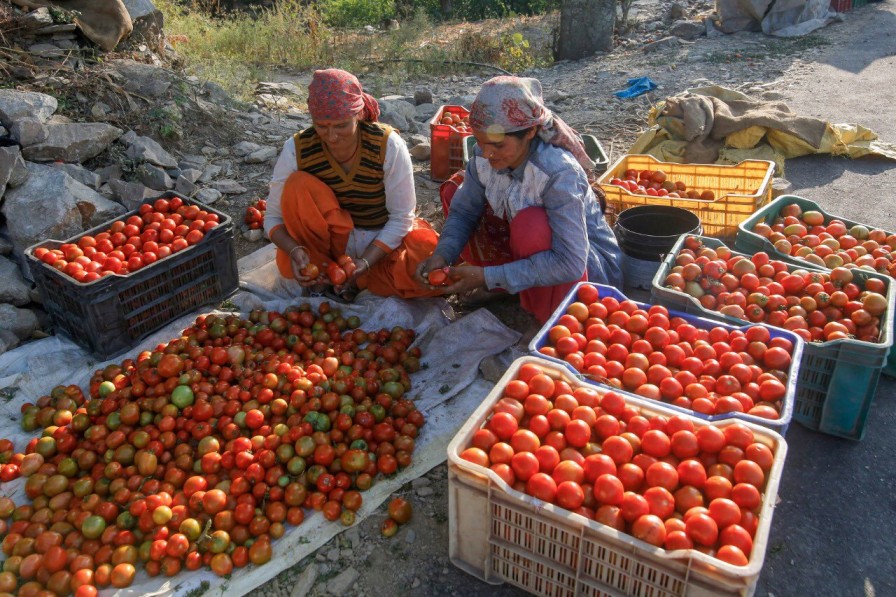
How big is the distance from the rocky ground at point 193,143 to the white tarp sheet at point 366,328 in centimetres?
7

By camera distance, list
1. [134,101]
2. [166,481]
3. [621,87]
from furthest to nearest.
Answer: [621,87], [134,101], [166,481]

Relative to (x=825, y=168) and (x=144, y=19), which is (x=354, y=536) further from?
(x=144, y=19)

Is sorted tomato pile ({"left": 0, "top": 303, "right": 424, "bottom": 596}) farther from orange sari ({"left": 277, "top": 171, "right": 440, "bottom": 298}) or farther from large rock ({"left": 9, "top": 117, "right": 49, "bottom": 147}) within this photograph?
large rock ({"left": 9, "top": 117, "right": 49, "bottom": 147})

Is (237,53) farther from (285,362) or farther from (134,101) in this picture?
(285,362)

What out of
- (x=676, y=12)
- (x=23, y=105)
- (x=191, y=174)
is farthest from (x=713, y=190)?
(x=676, y=12)

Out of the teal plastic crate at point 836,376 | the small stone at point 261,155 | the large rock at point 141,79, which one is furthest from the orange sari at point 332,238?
the large rock at point 141,79

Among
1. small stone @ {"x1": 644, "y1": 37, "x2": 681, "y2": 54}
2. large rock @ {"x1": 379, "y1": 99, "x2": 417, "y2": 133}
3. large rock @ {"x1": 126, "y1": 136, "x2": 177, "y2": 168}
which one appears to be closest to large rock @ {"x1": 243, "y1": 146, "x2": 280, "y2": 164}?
large rock @ {"x1": 126, "y1": 136, "x2": 177, "y2": 168}

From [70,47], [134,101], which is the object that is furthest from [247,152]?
[70,47]

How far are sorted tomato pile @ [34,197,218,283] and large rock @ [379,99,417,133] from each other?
331 centimetres

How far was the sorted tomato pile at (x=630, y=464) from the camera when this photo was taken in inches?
81.8

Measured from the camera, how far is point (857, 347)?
116 inches

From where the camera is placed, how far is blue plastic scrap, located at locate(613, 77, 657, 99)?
8.62 meters

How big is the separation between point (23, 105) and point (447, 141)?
3271 mm

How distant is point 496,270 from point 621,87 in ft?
21.9
